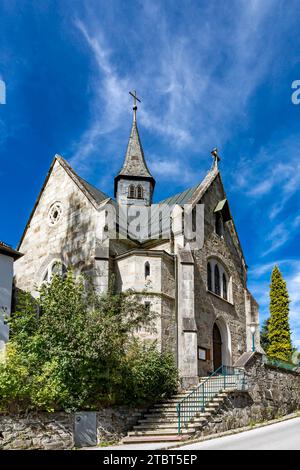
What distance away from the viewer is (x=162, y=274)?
2148 cm

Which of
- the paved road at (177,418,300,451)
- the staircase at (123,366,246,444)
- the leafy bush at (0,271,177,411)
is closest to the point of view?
the paved road at (177,418,300,451)

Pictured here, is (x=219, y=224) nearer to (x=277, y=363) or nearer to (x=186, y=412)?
(x=277, y=363)

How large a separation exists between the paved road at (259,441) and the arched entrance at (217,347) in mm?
7710

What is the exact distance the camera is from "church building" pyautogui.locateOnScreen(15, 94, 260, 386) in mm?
21047

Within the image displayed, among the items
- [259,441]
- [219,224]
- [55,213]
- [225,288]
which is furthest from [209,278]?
[259,441]

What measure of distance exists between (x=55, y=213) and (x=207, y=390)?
13253 mm

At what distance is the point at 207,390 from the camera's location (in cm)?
1725

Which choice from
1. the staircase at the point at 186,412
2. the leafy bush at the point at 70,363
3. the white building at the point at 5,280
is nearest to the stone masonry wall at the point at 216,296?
the staircase at the point at 186,412

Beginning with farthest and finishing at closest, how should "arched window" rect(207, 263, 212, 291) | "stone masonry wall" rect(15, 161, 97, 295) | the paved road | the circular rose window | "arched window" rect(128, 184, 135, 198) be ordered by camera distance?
"arched window" rect(128, 184, 135, 198) < the circular rose window < "arched window" rect(207, 263, 212, 291) < "stone masonry wall" rect(15, 161, 97, 295) < the paved road

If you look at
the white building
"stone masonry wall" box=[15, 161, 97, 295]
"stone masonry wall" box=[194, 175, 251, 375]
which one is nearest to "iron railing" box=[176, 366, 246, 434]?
"stone masonry wall" box=[194, 175, 251, 375]

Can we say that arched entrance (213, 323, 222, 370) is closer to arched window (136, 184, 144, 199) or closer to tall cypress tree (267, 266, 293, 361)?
arched window (136, 184, 144, 199)

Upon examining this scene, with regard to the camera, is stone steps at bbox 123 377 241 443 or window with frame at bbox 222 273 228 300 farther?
window with frame at bbox 222 273 228 300

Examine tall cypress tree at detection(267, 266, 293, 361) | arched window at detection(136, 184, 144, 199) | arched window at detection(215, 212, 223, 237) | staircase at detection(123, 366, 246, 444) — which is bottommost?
staircase at detection(123, 366, 246, 444)
